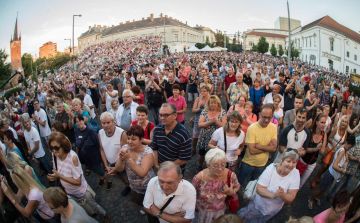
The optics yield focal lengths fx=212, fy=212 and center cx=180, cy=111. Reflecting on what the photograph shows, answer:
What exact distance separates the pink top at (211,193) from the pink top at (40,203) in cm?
195

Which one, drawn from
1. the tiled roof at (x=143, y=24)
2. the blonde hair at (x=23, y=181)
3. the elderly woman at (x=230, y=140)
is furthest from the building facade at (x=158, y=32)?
the blonde hair at (x=23, y=181)

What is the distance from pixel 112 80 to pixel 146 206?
712 centimetres

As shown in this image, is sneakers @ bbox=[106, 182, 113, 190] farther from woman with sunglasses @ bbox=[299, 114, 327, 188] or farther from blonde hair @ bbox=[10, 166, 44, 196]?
woman with sunglasses @ bbox=[299, 114, 327, 188]

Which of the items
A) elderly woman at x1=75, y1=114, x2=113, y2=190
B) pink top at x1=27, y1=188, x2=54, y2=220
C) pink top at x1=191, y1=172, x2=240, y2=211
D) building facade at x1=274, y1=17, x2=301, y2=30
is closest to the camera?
pink top at x1=191, y1=172, x2=240, y2=211

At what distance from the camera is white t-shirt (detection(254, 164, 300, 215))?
262 centimetres

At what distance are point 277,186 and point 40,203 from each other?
2994 millimetres

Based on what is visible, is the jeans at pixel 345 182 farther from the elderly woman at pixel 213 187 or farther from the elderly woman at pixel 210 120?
the elderly woman at pixel 213 187

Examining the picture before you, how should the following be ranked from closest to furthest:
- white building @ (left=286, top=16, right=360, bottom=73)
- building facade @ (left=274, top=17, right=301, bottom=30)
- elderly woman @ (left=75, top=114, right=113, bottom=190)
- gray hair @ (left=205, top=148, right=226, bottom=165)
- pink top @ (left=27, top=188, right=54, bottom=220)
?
gray hair @ (left=205, top=148, right=226, bottom=165), pink top @ (left=27, top=188, right=54, bottom=220), elderly woman @ (left=75, top=114, right=113, bottom=190), white building @ (left=286, top=16, right=360, bottom=73), building facade @ (left=274, top=17, right=301, bottom=30)

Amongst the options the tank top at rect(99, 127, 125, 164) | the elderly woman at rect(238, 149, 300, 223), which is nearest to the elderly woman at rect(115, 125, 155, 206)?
the tank top at rect(99, 127, 125, 164)

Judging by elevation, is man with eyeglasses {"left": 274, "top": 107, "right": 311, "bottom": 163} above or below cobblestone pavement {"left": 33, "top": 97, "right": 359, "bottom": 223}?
above

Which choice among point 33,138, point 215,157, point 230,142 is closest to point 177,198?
point 215,157

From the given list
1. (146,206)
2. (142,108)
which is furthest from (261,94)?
(146,206)

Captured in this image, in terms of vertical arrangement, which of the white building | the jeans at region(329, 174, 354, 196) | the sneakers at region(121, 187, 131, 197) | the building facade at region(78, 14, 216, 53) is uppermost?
the building facade at region(78, 14, 216, 53)

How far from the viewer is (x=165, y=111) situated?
288cm
